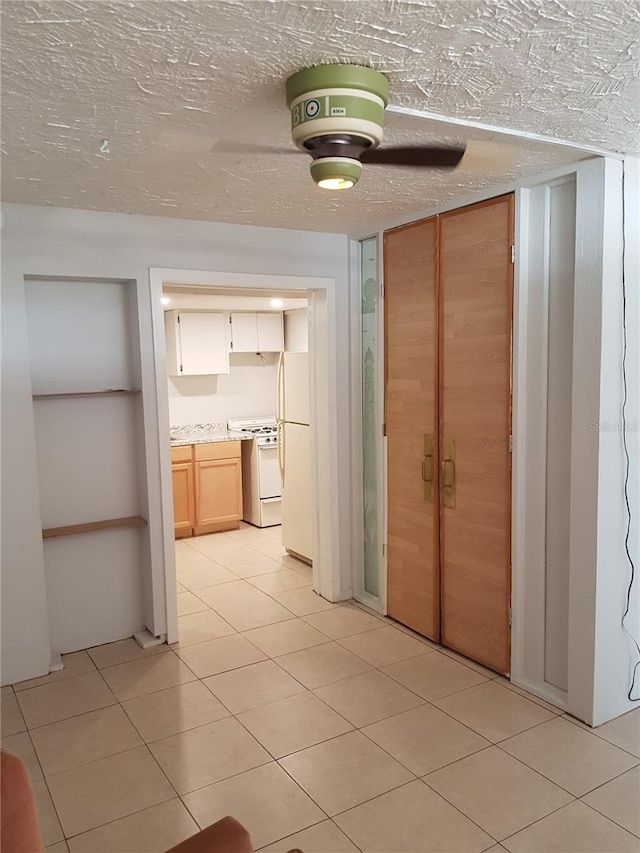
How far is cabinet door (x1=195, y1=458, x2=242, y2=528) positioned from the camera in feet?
19.2

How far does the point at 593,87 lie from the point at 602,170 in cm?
77

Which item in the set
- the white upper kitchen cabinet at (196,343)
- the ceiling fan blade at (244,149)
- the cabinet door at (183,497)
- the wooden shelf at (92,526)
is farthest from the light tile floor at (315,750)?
the white upper kitchen cabinet at (196,343)

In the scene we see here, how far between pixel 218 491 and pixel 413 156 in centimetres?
444

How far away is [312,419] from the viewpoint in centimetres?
436

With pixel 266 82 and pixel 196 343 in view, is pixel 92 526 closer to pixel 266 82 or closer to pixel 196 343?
pixel 266 82

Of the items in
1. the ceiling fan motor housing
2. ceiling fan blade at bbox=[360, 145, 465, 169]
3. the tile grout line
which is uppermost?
the ceiling fan motor housing

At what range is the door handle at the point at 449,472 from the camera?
11.4ft

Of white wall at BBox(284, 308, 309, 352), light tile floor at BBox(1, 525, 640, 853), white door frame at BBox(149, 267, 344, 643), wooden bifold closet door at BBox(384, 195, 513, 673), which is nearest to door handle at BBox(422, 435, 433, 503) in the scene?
wooden bifold closet door at BBox(384, 195, 513, 673)

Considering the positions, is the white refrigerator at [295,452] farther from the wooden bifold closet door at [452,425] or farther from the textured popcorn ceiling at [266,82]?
the textured popcorn ceiling at [266,82]

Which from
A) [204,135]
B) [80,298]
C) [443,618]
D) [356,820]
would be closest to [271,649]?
[443,618]

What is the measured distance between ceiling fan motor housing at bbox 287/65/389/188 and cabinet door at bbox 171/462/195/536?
4.31 m

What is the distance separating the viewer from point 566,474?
9.64 feet

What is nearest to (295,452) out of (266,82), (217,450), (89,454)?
(217,450)

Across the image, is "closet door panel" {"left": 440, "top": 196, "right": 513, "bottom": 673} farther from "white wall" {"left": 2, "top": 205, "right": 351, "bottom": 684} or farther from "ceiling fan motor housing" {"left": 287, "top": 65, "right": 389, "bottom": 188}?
"ceiling fan motor housing" {"left": 287, "top": 65, "right": 389, "bottom": 188}
